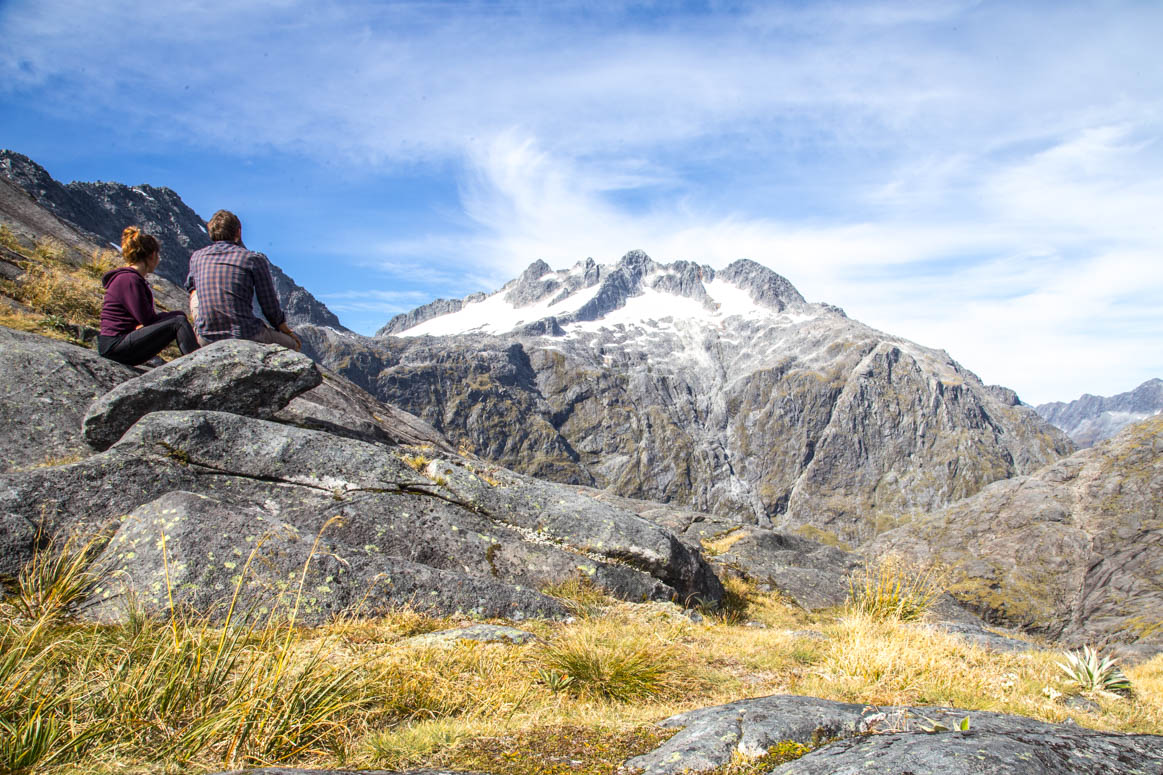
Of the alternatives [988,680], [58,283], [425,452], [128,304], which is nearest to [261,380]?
[128,304]

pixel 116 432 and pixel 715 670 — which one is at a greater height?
pixel 116 432

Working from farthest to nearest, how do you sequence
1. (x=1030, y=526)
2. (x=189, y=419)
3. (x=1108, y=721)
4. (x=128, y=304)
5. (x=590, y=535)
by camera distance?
1. (x=1030, y=526)
2. (x=590, y=535)
3. (x=128, y=304)
4. (x=189, y=419)
5. (x=1108, y=721)

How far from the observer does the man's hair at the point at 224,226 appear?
36.5ft

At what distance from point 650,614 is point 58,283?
63.7 ft

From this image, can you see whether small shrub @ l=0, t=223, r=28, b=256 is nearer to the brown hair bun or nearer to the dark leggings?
the dark leggings

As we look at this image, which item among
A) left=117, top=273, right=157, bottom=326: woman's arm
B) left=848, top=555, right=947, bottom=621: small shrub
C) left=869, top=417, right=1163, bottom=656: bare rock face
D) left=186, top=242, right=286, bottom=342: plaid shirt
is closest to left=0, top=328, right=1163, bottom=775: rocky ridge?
left=186, top=242, right=286, bottom=342: plaid shirt

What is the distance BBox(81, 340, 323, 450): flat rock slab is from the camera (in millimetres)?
9594

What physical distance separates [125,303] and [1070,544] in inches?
2217

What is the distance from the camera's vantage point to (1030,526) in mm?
44156

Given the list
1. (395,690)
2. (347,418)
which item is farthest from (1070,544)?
(395,690)

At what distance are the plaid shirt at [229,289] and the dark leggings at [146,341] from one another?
393 mm

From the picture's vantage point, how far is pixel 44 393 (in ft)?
31.8

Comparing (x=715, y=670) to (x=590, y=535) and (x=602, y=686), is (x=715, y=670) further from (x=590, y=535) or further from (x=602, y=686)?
(x=590, y=535)

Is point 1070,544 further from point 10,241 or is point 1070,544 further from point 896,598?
point 10,241
